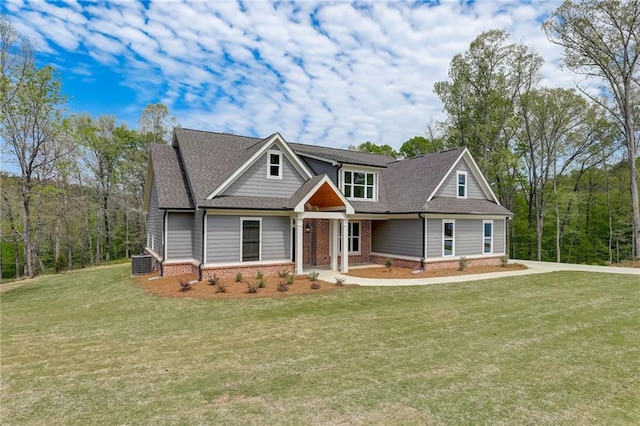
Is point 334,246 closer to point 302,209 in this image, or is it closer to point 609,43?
point 302,209

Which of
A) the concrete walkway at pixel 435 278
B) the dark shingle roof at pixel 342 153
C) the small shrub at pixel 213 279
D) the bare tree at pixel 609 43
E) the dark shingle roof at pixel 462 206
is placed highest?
the bare tree at pixel 609 43

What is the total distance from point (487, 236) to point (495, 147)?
13.1 m

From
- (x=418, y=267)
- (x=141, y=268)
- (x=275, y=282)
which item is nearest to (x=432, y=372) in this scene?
(x=275, y=282)

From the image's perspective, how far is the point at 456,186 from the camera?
63.7 feet

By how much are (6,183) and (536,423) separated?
28981mm

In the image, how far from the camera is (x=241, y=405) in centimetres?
432

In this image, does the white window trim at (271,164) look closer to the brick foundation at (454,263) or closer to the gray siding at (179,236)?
the gray siding at (179,236)

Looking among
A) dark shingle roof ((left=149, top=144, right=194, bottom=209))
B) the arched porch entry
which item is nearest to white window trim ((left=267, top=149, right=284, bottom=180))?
the arched porch entry

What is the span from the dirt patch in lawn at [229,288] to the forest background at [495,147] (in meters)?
9.97

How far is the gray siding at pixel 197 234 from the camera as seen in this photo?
13.8 m

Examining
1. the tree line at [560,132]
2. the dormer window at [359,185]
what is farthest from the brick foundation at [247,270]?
the tree line at [560,132]

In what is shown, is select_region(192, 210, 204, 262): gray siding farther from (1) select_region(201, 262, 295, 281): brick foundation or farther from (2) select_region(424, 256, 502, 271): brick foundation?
(2) select_region(424, 256, 502, 271): brick foundation

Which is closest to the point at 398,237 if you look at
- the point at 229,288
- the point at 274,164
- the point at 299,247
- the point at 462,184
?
the point at 462,184

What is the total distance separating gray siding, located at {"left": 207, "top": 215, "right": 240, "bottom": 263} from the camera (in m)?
13.6
